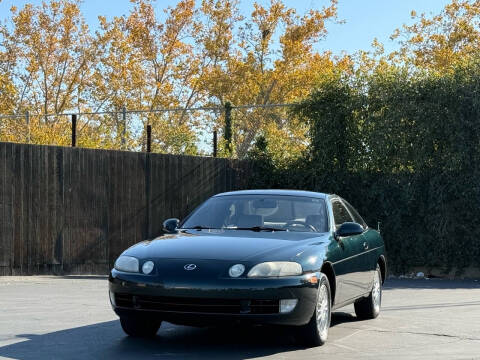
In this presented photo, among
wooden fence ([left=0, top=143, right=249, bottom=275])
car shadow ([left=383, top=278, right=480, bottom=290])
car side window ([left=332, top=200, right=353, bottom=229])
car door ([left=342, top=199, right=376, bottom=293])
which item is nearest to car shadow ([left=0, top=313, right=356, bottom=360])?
car door ([left=342, top=199, right=376, bottom=293])

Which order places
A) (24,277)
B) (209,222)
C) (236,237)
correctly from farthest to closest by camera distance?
(24,277) → (209,222) → (236,237)

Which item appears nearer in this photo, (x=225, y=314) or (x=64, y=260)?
(x=225, y=314)

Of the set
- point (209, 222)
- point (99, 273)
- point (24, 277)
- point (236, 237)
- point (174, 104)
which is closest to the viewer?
point (236, 237)

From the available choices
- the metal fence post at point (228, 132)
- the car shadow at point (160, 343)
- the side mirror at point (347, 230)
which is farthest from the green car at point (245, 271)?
the metal fence post at point (228, 132)

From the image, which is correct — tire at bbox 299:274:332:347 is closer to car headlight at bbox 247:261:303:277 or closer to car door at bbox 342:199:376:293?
car headlight at bbox 247:261:303:277

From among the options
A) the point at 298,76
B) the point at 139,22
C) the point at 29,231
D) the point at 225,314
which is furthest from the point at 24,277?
the point at 139,22

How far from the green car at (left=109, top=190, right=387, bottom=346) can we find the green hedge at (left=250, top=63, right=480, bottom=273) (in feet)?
26.7

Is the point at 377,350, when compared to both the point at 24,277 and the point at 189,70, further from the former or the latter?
the point at 189,70

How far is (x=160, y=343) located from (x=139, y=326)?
11.6 inches

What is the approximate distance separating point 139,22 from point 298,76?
8.86 metres

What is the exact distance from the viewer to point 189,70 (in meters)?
43.3

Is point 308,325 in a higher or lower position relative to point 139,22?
lower

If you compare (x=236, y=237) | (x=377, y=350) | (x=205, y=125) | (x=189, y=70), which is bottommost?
(x=377, y=350)

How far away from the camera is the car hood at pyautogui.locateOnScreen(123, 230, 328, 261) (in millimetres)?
7938
